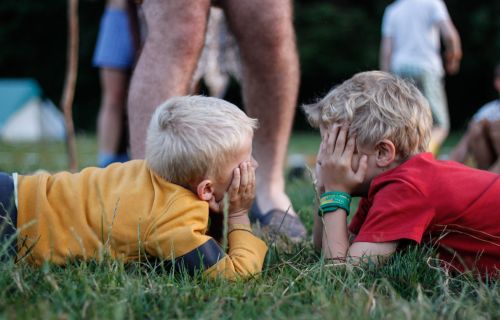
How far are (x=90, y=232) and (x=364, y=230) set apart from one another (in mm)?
836

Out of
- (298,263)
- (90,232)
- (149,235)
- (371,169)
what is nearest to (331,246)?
(298,263)

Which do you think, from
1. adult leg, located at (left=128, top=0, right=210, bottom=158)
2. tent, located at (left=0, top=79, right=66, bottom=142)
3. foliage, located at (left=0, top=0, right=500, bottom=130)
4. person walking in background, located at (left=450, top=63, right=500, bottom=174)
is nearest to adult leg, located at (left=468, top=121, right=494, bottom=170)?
person walking in background, located at (left=450, top=63, right=500, bottom=174)

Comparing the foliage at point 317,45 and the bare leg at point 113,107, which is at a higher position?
the bare leg at point 113,107

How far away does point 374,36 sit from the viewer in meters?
22.7

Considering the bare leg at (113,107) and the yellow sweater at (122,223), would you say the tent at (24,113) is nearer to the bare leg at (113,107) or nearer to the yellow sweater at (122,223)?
the bare leg at (113,107)

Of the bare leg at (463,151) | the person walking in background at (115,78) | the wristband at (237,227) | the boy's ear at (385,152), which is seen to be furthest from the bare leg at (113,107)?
the boy's ear at (385,152)

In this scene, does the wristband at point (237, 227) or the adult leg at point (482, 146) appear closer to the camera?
the wristband at point (237, 227)

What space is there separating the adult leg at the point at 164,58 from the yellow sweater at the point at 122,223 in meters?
0.59

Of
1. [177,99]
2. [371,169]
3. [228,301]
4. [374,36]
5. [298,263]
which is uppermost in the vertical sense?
[177,99]

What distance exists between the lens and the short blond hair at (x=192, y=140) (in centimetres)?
208

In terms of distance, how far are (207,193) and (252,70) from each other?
1.08 m

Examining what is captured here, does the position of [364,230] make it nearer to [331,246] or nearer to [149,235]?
[331,246]

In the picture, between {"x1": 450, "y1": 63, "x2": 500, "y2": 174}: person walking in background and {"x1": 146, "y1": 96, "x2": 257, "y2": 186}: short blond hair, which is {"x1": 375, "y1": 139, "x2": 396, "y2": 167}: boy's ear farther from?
{"x1": 450, "y1": 63, "x2": 500, "y2": 174}: person walking in background

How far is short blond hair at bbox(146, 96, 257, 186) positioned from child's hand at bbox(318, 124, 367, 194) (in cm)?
29
